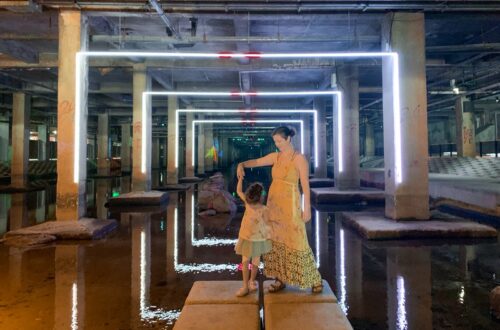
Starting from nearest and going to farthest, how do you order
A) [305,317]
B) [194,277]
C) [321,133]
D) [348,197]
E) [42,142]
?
[305,317], [194,277], [348,197], [321,133], [42,142]

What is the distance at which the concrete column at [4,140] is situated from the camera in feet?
86.9

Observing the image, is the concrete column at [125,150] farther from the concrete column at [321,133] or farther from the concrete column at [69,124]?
the concrete column at [69,124]

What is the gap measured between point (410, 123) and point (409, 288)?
14.6 ft

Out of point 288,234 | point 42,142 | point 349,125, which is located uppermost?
point 42,142

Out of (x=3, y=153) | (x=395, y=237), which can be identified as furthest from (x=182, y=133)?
(x=395, y=237)

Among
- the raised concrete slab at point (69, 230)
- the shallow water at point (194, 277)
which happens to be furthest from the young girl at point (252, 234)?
the raised concrete slab at point (69, 230)

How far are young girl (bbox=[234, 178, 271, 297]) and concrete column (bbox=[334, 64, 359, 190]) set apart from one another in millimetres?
10064

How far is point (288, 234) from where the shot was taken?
3.17m

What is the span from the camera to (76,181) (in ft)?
24.7

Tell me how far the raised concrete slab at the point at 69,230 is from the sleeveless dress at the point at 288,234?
4981mm

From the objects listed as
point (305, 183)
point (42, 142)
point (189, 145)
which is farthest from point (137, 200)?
point (42, 142)

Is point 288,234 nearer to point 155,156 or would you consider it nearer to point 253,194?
point 253,194

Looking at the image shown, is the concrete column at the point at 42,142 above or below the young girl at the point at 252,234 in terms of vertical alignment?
above

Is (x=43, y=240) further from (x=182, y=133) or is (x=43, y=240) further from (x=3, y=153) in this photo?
→ (x=182, y=133)
